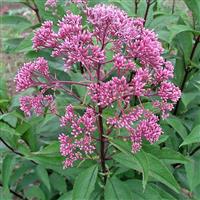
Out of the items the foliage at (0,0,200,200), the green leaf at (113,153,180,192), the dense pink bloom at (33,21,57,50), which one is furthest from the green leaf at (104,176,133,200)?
the dense pink bloom at (33,21,57,50)

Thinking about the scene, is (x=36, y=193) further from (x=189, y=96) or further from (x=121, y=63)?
(x=121, y=63)

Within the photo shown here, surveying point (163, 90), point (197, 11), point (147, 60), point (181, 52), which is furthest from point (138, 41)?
point (181, 52)

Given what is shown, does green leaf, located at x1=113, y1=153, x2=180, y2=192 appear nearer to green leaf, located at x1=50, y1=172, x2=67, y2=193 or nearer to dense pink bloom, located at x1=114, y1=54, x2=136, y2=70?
dense pink bloom, located at x1=114, y1=54, x2=136, y2=70

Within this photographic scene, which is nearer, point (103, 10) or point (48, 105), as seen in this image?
point (103, 10)

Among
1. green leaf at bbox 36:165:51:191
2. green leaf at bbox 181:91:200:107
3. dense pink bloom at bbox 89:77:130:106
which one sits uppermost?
dense pink bloom at bbox 89:77:130:106

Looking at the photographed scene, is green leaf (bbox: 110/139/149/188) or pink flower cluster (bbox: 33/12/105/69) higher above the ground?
pink flower cluster (bbox: 33/12/105/69)

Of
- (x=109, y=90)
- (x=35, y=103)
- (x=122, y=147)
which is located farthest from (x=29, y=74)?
(x=122, y=147)

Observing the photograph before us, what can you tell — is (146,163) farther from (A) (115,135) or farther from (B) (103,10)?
(B) (103,10)
